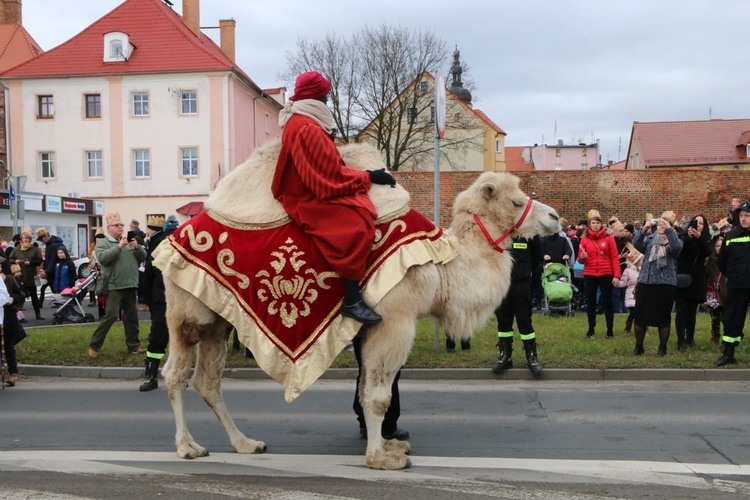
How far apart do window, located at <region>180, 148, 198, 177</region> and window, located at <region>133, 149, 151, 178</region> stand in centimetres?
208

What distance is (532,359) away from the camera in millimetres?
9758

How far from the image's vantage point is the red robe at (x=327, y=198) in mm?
5172

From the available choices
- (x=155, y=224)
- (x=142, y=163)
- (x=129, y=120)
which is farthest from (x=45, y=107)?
(x=155, y=224)

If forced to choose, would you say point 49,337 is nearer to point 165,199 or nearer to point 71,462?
point 71,462

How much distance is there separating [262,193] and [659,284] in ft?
23.9

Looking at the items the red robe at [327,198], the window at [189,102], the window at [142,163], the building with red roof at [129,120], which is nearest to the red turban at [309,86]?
the red robe at [327,198]

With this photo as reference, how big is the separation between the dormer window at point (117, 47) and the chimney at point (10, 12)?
16436 mm

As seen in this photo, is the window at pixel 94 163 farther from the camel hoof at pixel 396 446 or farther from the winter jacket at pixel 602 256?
the camel hoof at pixel 396 446

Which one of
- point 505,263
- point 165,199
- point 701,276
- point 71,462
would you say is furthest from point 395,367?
point 165,199

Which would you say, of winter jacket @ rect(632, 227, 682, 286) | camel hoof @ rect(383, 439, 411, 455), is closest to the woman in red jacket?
winter jacket @ rect(632, 227, 682, 286)

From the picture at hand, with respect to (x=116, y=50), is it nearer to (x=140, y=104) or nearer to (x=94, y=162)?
(x=140, y=104)

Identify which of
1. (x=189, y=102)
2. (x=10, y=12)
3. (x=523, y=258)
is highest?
(x=10, y=12)

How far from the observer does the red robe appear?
517 cm

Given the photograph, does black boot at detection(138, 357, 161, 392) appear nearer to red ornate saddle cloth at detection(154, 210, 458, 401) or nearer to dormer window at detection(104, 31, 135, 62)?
red ornate saddle cloth at detection(154, 210, 458, 401)
